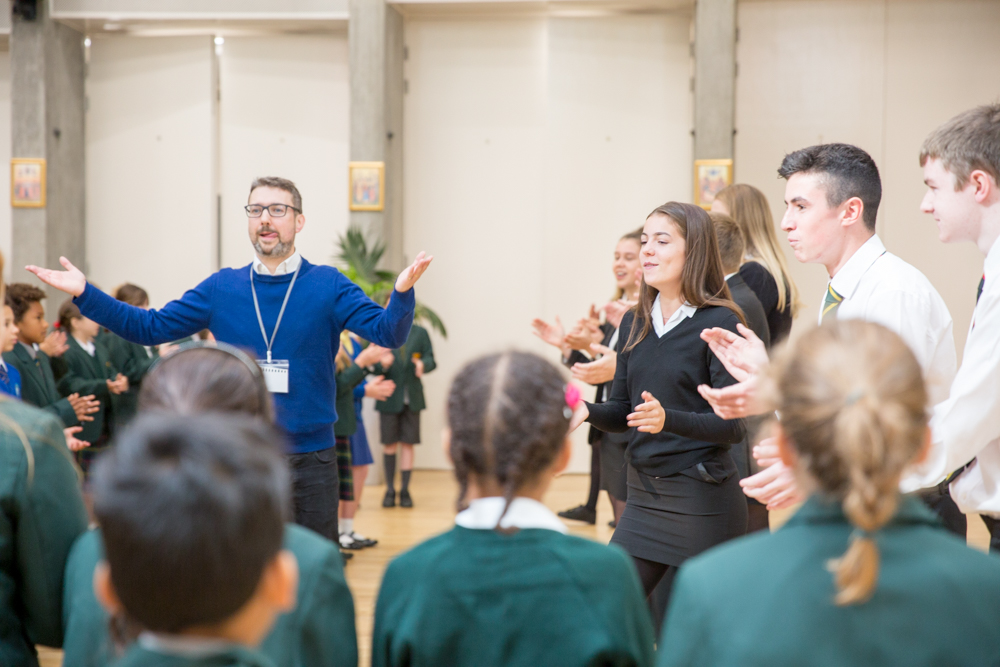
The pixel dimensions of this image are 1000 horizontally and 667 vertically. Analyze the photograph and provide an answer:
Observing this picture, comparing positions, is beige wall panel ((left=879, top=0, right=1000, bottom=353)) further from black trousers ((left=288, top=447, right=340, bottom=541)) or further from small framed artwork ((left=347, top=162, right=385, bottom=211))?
black trousers ((left=288, top=447, right=340, bottom=541))

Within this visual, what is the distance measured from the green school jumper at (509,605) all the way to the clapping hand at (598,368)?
5.23 ft

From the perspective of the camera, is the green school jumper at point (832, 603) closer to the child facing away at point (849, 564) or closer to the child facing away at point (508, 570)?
the child facing away at point (849, 564)

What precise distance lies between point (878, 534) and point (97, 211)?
8.65m

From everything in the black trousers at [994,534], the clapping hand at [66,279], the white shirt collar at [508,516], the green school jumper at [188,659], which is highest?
the clapping hand at [66,279]

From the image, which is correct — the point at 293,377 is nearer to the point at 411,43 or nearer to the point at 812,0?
the point at 411,43

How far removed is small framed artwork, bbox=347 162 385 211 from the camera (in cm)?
762

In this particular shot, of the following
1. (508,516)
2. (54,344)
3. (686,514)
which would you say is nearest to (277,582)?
(508,516)

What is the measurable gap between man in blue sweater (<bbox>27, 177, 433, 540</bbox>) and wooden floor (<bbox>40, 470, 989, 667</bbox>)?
3.53 ft

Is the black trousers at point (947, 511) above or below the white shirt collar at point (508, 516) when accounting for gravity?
below

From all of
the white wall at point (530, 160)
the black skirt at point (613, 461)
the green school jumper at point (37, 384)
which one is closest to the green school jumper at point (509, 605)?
the black skirt at point (613, 461)

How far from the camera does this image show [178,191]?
27.3ft

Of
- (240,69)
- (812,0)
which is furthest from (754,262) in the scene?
(240,69)

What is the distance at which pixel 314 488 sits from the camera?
3076mm

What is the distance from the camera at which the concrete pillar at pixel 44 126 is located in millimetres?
7785
